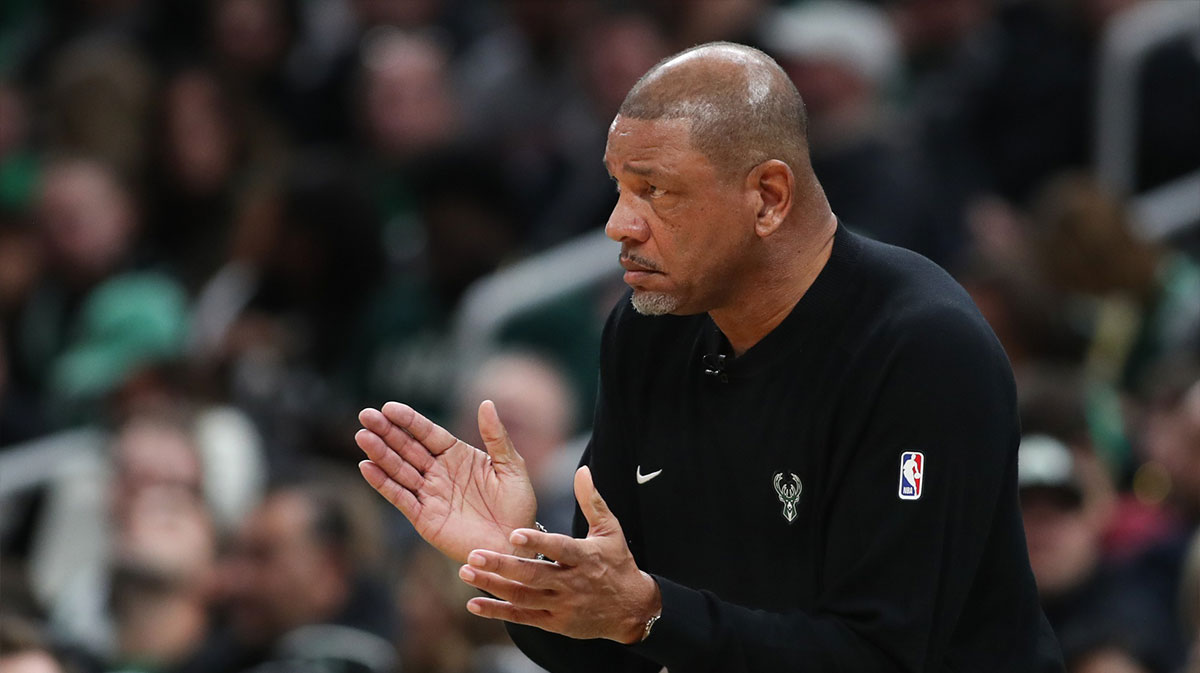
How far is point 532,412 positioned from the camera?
6406mm

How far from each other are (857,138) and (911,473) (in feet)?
14.3

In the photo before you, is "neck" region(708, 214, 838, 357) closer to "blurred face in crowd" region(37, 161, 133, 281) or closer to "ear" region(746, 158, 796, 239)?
"ear" region(746, 158, 796, 239)

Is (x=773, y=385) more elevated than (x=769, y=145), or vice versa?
(x=769, y=145)

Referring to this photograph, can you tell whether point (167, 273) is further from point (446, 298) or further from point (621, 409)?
point (621, 409)

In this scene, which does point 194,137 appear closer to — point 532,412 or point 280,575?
point 532,412

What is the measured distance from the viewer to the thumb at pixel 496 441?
305 cm

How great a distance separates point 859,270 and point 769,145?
0.94 feet

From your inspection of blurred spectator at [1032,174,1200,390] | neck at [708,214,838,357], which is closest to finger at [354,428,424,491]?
neck at [708,214,838,357]

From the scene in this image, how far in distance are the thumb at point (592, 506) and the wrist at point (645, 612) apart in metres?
0.09

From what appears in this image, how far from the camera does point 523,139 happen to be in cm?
837

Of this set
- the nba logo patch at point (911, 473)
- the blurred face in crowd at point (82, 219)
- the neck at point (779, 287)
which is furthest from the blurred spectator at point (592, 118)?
the nba logo patch at point (911, 473)

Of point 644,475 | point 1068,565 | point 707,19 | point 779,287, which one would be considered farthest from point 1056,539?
point 707,19

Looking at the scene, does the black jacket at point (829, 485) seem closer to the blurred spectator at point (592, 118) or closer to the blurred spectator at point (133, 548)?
the blurred spectator at point (133, 548)

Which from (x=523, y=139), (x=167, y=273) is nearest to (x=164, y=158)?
(x=167, y=273)
